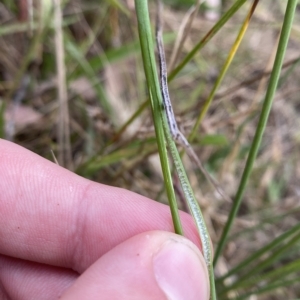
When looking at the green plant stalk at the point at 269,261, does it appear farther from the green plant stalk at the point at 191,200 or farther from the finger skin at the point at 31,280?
the finger skin at the point at 31,280

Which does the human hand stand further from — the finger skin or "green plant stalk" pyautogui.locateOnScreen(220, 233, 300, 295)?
"green plant stalk" pyautogui.locateOnScreen(220, 233, 300, 295)

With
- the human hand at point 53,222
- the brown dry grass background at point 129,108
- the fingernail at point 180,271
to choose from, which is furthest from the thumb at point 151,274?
the brown dry grass background at point 129,108

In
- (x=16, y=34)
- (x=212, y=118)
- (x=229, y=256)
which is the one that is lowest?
(x=229, y=256)

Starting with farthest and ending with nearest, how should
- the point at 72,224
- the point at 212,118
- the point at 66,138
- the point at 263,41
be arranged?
1. the point at 263,41
2. the point at 212,118
3. the point at 66,138
4. the point at 72,224

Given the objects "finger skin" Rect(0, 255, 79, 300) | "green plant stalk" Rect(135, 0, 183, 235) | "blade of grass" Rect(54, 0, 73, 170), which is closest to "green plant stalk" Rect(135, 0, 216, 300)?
"green plant stalk" Rect(135, 0, 183, 235)

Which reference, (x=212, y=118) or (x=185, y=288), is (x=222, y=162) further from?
(x=185, y=288)

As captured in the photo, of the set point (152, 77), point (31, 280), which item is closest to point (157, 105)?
point (152, 77)

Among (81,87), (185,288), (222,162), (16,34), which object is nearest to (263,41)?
(222,162)
